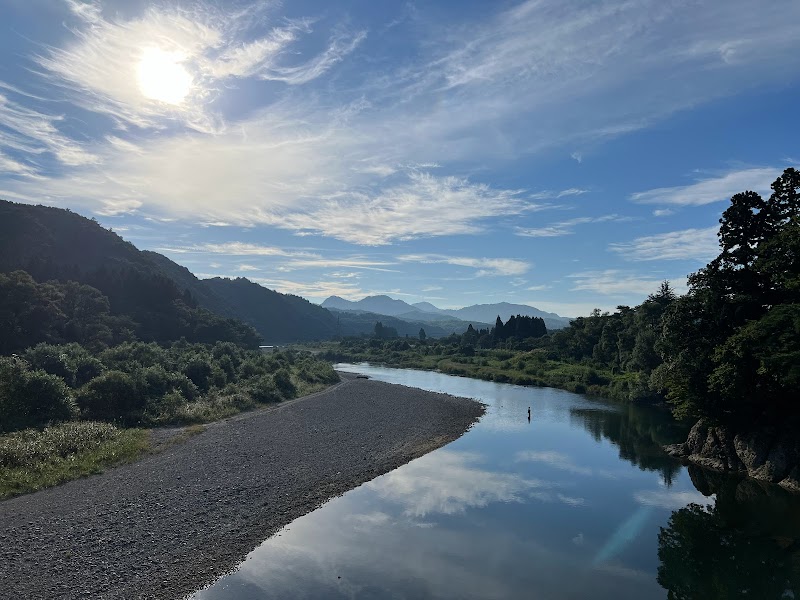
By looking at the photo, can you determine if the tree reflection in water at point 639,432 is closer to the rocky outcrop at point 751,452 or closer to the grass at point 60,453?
the rocky outcrop at point 751,452

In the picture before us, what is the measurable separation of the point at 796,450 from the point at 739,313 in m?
8.50

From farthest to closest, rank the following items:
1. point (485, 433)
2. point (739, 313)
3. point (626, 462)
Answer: point (485, 433)
point (626, 462)
point (739, 313)

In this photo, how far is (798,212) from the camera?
95.8 ft

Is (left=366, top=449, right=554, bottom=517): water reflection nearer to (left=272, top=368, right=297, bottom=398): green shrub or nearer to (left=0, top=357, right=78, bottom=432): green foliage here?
(left=0, top=357, right=78, bottom=432): green foliage

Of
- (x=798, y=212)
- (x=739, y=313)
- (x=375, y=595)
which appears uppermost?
(x=798, y=212)

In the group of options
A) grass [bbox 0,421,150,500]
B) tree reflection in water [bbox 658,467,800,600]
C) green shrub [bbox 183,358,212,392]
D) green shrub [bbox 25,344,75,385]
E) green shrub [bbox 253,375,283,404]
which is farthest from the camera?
green shrub [bbox 253,375,283,404]

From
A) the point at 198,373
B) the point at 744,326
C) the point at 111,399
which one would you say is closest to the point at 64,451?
the point at 111,399

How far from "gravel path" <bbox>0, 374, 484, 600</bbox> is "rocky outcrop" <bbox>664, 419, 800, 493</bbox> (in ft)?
61.9

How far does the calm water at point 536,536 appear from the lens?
17.7 metres

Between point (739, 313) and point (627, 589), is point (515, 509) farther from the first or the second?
point (739, 313)

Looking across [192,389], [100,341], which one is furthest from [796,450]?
[100,341]

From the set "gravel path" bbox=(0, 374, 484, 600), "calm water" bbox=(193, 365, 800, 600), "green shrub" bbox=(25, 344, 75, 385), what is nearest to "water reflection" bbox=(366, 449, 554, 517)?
"calm water" bbox=(193, 365, 800, 600)

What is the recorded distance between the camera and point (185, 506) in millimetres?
22875

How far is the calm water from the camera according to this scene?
17688mm
